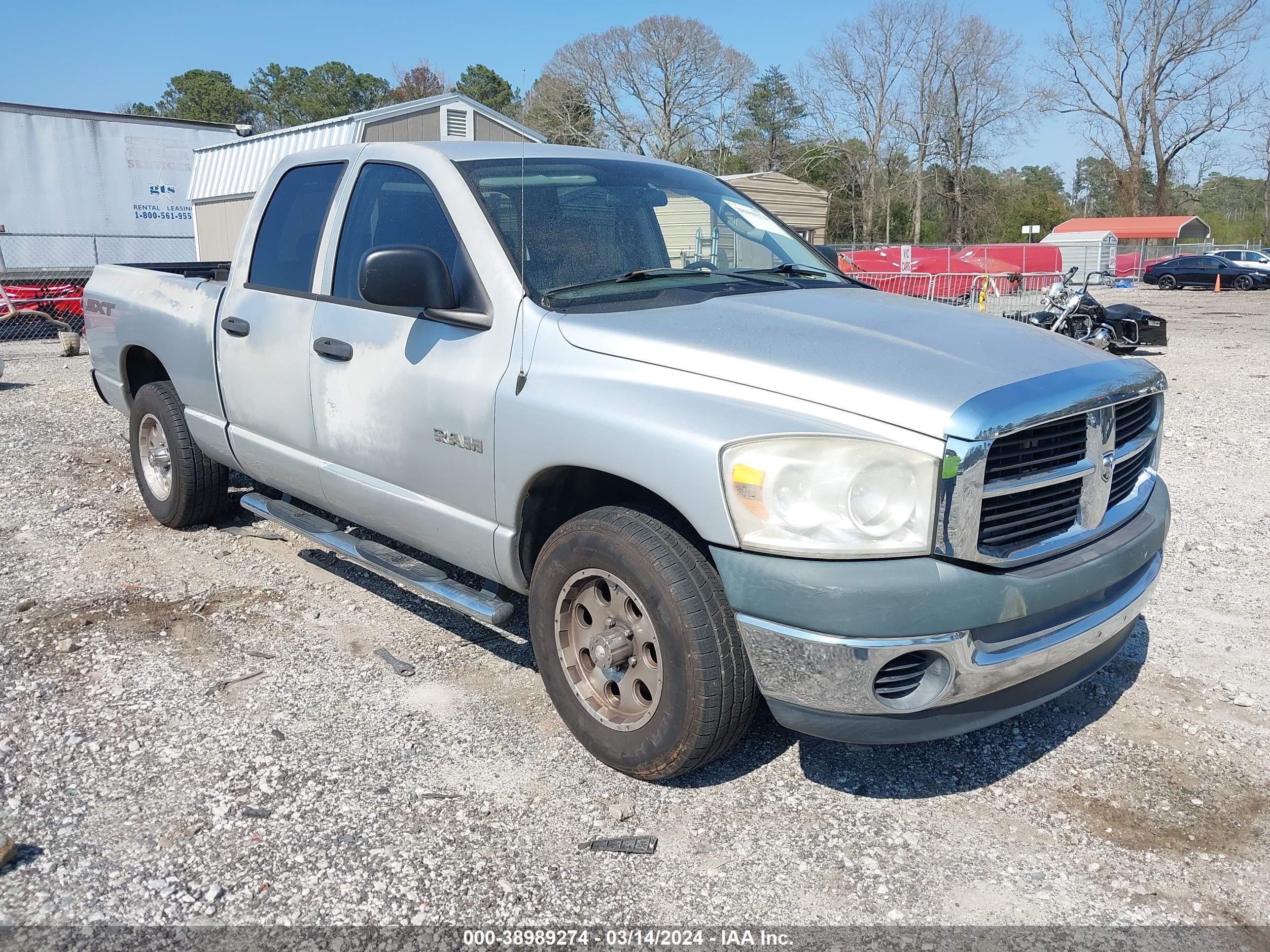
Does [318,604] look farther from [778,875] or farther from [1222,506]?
[1222,506]

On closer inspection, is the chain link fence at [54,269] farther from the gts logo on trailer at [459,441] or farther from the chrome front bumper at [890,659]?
the chrome front bumper at [890,659]

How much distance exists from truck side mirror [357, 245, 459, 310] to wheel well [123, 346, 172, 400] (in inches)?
119

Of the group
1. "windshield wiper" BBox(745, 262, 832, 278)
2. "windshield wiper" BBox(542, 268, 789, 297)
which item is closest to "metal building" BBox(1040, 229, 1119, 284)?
"windshield wiper" BBox(745, 262, 832, 278)

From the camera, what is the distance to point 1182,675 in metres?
3.93

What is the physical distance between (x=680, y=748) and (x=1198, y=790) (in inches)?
66.1

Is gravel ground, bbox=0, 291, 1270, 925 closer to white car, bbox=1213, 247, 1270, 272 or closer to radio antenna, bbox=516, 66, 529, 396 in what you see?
radio antenna, bbox=516, 66, 529, 396

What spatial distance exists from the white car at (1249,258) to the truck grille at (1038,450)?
40.8m

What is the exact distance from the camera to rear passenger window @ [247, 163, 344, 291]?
423 centimetres

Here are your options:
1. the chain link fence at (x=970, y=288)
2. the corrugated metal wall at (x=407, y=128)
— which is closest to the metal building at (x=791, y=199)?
the corrugated metal wall at (x=407, y=128)

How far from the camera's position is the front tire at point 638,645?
2770 mm

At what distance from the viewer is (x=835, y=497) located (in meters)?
2.53

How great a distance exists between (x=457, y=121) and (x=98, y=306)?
14911 mm

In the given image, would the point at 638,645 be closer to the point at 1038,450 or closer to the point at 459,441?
the point at 459,441

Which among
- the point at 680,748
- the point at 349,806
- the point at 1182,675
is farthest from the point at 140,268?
the point at 1182,675
